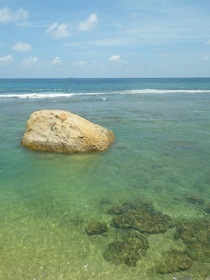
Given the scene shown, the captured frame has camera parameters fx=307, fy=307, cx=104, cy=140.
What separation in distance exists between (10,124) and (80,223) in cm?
1975

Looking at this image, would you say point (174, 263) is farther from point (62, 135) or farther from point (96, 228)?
point (62, 135)

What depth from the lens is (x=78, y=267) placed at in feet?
29.2

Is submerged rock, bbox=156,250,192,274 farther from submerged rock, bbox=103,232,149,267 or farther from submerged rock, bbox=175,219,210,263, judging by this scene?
submerged rock, bbox=103,232,149,267

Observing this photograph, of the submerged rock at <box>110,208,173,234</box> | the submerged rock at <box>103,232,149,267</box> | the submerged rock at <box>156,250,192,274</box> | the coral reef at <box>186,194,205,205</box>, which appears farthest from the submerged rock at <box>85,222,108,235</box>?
the coral reef at <box>186,194,205,205</box>

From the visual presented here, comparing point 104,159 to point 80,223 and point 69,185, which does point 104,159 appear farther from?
point 80,223

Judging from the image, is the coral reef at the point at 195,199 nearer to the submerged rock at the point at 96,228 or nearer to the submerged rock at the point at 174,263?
the submerged rock at the point at 174,263

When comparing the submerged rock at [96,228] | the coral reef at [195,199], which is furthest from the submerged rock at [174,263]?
the coral reef at [195,199]

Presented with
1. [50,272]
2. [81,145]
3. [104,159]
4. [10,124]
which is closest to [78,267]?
[50,272]

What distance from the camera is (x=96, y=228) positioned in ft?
35.0

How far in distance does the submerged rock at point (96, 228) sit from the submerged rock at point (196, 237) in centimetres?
249

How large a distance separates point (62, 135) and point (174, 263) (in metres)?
11.7

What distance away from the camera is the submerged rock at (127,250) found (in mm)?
9211

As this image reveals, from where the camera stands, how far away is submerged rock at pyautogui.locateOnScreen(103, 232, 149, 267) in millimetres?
9211

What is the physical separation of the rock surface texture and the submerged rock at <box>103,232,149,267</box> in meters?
9.45
